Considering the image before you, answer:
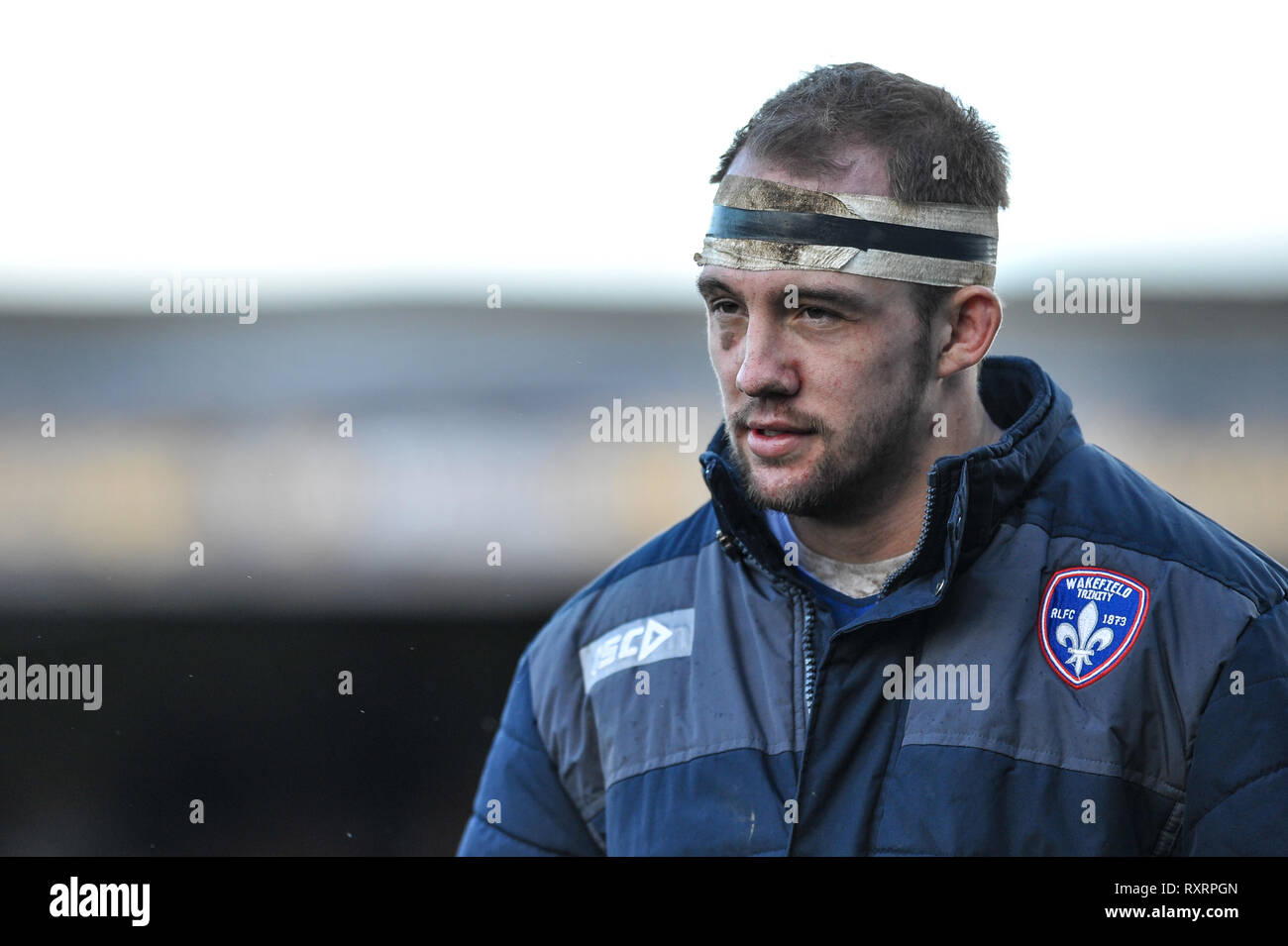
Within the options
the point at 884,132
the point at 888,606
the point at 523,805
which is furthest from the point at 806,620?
the point at 884,132

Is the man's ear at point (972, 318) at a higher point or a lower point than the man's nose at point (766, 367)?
higher

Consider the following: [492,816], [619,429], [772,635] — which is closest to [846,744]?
[772,635]

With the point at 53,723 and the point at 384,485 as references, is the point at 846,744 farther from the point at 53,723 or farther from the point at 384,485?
the point at 53,723

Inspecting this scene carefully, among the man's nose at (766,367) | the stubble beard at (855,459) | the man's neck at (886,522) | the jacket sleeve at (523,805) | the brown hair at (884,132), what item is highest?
the brown hair at (884,132)

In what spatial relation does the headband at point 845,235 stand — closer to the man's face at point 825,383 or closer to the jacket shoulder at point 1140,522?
the man's face at point 825,383

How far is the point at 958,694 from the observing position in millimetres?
2154

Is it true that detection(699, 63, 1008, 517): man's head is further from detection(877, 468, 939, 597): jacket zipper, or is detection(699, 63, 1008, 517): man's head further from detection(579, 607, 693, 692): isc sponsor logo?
detection(579, 607, 693, 692): isc sponsor logo

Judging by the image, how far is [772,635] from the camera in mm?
2355

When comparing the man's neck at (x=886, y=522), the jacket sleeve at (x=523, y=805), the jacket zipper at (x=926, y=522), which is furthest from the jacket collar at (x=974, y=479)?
the jacket sleeve at (x=523, y=805)

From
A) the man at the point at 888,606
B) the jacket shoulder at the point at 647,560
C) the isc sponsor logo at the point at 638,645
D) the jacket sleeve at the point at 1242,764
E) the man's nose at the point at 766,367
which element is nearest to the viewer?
the jacket sleeve at the point at 1242,764

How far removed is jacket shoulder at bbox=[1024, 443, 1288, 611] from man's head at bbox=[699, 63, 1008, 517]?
0.85ft

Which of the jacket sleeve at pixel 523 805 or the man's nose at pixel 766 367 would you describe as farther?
the jacket sleeve at pixel 523 805

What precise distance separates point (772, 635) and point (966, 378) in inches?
27.1

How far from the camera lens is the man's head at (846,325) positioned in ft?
7.78
